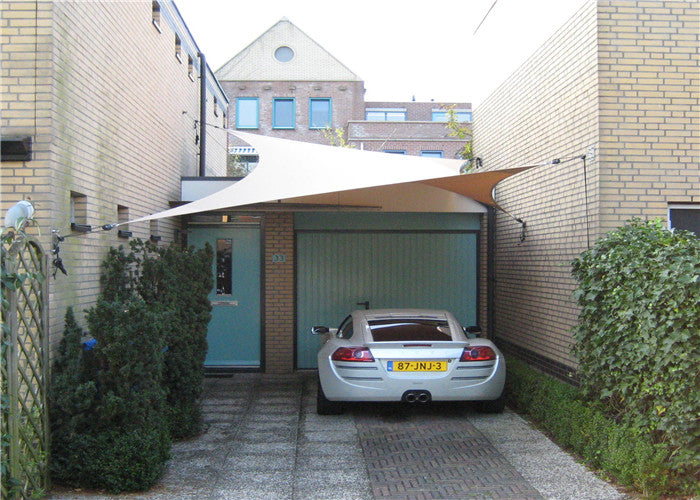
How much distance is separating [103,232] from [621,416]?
557cm

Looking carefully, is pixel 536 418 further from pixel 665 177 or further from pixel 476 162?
pixel 476 162

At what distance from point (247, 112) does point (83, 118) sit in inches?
1125

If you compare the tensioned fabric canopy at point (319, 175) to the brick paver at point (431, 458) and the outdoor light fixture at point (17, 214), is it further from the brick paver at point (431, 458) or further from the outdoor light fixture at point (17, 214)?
the brick paver at point (431, 458)

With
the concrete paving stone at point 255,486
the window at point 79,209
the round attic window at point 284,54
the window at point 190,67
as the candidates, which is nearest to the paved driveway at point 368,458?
the concrete paving stone at point 255,486

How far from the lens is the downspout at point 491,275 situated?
11320 millimetres

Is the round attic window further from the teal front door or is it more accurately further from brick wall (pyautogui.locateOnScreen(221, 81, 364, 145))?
the teal front door

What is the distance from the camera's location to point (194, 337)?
705 cm

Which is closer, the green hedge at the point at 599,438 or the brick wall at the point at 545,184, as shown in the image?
the green hedge at the point at 599,438

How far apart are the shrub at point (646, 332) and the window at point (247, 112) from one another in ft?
97.5

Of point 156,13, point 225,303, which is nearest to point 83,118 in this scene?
Answer: point 156,13

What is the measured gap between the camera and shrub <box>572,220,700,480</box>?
4.80 m

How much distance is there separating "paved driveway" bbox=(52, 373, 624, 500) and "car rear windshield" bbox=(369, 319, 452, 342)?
963 mm

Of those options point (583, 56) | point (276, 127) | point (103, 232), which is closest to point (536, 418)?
point (583, 56)

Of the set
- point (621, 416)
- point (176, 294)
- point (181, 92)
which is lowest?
point (621, 416)
